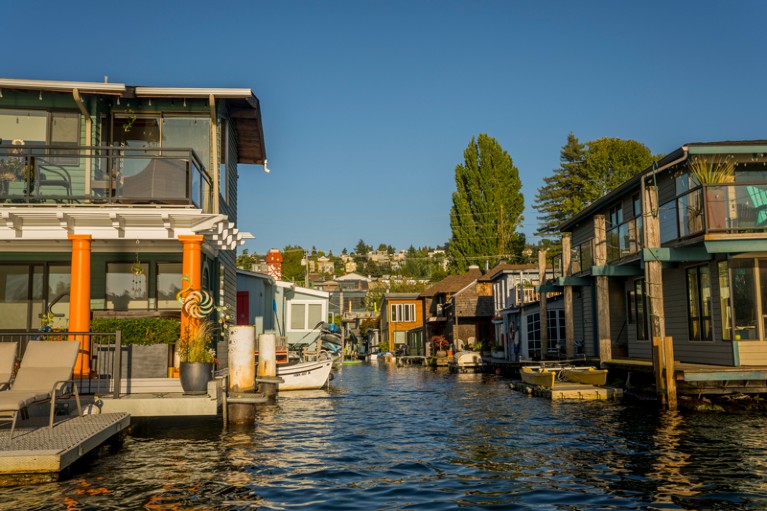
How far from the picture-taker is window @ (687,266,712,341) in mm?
20891

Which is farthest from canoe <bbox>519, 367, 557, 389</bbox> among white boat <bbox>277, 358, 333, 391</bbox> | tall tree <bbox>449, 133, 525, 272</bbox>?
tall tree <bbox>449, 133, 525, 272</bbox>

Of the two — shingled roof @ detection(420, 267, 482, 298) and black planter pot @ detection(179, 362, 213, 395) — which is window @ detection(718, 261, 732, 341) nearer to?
black planter pot @ detection(179, 362, 213, 395)

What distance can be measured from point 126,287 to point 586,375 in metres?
15.6

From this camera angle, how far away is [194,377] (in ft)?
42.9

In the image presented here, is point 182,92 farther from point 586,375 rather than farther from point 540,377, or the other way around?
point 586,375

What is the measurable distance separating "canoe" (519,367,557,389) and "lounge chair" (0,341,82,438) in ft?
54.3

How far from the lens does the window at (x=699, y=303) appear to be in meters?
20.9

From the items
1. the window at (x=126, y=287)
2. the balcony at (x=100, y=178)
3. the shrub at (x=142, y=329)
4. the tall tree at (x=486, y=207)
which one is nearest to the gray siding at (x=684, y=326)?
the balcony at (x=100, y=178)

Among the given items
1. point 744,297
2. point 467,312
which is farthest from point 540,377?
point 467,312

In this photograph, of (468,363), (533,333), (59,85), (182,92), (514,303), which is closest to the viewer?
(59,85)

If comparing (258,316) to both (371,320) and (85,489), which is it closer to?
(85,489)

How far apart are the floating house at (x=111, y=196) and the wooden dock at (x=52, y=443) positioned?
4807 millimetres

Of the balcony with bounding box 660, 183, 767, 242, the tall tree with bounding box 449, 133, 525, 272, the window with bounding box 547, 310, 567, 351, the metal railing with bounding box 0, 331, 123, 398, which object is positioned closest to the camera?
the metal railing with bounding box 0, 331, 123, 398

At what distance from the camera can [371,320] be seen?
90812mm
